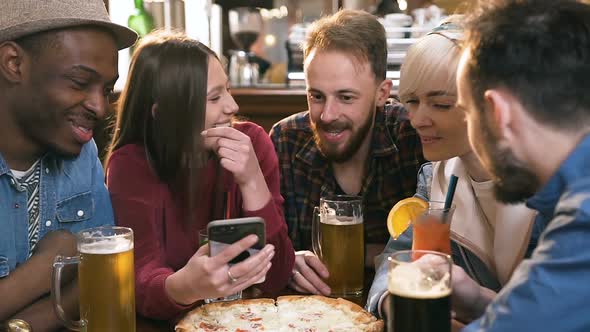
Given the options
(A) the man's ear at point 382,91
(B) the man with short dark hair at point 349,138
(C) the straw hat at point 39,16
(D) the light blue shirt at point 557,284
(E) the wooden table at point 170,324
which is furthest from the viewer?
(A) the man's ear at point 382,91

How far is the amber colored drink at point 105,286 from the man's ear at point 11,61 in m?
0.47

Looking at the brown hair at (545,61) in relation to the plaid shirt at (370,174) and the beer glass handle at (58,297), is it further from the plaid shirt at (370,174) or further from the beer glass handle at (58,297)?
the plaid shirt at (370,174)

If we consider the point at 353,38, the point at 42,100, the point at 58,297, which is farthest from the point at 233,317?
the point at 353,38

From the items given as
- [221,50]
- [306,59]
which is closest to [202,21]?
[221,50]

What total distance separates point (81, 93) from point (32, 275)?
0.39m

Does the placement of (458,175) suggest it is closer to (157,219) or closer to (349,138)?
(349,138)

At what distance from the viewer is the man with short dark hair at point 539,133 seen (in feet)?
2.91

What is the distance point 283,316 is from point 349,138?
84 cm

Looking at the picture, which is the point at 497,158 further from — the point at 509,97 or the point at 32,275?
the point at 32,275

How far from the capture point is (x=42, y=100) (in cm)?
143

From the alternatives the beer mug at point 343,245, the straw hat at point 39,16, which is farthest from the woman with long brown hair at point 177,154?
the straw hat at point 39,16

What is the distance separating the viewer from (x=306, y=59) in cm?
215

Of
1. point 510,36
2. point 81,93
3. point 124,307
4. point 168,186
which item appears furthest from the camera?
point 168,186

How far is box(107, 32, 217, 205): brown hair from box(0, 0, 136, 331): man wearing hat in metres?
0.14
